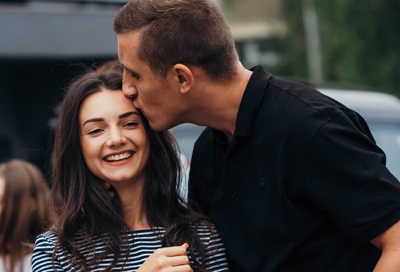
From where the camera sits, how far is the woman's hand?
10.1ft

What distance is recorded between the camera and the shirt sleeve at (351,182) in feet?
9.67

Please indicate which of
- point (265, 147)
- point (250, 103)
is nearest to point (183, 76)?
point (250, 103)

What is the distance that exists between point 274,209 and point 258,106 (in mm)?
348

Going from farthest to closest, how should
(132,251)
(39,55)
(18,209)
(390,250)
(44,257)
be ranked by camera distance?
1. (39,55)
2. (18,209)
3. (132,251)
4. (44,257)
5. (390,250)

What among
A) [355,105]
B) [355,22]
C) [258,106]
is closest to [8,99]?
[355,105]

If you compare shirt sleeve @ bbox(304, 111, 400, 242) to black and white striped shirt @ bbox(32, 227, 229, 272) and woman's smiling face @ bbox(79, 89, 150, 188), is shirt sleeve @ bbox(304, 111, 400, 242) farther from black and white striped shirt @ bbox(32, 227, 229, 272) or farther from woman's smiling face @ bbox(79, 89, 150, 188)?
woman's smiling face @ bbox(79, 89, 150, 188)

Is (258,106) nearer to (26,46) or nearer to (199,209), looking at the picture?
(199,209)

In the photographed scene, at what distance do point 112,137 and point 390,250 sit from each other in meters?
1.02

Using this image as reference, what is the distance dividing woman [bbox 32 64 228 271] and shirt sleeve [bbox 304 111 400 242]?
Answer: 0.54 m

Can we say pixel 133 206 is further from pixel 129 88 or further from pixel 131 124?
pixel 129 88

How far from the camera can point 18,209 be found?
4859 millimetres

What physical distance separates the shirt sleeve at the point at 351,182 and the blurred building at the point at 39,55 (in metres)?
3.81

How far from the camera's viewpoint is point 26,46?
6605 millimetres

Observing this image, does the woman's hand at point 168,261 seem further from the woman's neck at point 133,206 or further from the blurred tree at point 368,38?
the blurred tree at point 368,38
